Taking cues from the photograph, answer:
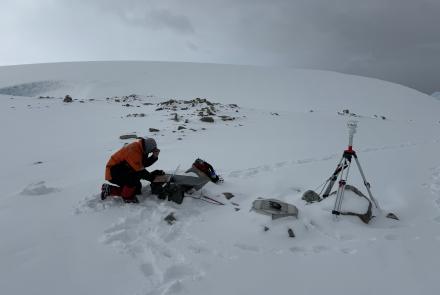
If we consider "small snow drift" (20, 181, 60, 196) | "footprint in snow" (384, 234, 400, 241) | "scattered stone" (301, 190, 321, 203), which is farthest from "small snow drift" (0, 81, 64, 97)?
"footprint in snow" (384, 234, 400, 241)

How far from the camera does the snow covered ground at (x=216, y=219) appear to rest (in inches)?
168

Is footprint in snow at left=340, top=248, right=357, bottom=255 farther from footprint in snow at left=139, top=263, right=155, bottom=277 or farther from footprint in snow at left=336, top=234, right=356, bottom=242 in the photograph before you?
footprint in snow at left=139, top=263, right=155, bottom=277

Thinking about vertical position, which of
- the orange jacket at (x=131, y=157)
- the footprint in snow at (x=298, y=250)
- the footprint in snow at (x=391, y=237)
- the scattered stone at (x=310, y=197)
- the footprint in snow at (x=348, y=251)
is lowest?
the footprint in snow at (x=298, y=250)

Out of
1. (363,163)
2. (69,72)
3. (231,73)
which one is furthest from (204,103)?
(69,72)

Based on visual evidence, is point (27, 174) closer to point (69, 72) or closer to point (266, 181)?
point (266, 181)

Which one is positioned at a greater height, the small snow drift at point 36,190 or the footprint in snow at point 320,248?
the footprint in snow at point 320,248

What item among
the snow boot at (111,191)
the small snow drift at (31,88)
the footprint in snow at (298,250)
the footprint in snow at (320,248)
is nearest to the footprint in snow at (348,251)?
the footprint in snow at (320,248)

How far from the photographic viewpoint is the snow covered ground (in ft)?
14.0

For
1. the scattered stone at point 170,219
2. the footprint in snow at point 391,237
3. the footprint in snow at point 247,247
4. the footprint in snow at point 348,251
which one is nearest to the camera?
the footprint in snow at point 348,251

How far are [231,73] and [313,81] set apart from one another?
1229 centimetres

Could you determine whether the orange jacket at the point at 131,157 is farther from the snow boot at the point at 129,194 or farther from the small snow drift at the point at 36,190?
the small snow drift at the point at 36,190

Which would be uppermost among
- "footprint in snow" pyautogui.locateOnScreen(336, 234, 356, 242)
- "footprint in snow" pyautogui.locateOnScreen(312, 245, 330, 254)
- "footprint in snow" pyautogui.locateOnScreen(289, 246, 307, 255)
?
"footprint in snow" pyautogui.locateOnScreen(336, 234, 356, 242)

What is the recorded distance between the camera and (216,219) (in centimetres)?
617

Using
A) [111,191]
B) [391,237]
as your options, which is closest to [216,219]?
[111,191]
